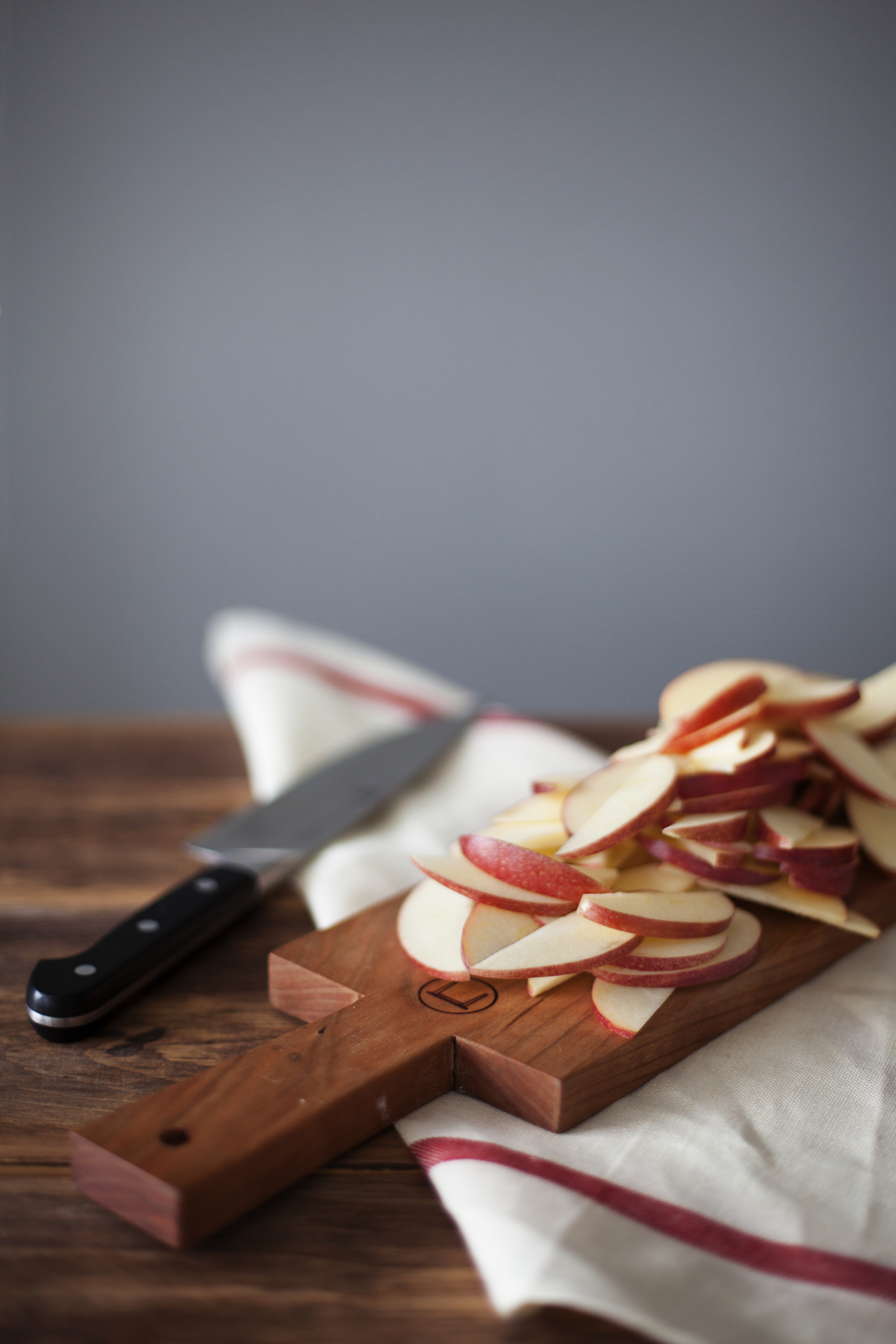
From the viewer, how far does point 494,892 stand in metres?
0.72

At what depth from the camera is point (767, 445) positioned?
3.17 metres

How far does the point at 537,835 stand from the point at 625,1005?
16 centimetres

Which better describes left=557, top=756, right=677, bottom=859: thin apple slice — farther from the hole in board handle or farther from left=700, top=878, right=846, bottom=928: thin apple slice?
the hole in board handle

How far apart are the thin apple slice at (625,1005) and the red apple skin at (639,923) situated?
0.12 ft

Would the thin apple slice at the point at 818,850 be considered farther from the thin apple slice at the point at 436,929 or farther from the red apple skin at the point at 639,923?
the thin apple slice at the point at 436,929

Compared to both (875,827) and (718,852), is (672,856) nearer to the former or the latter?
(718,852)

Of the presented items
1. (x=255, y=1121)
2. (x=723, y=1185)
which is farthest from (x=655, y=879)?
(x=255, y=1121)

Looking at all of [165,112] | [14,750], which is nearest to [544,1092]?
[14,750]

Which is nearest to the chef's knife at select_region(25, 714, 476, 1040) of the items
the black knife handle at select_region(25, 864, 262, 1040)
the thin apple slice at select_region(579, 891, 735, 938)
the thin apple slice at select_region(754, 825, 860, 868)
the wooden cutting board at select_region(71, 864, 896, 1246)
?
the black knife handle at select_region(25, 864, 262, 1040)

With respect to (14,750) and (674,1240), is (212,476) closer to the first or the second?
(14,750)

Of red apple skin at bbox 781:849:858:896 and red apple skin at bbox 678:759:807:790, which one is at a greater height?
red apple skin at bbox 678:759:807:790

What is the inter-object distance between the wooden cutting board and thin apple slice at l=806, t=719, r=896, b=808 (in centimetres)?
14

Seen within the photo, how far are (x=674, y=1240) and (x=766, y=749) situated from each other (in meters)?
0.39

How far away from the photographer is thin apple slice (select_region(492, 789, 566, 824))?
2.72 ft
